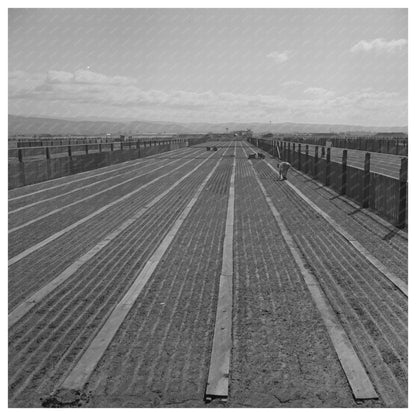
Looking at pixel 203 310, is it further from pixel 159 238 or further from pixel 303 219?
pixel 303 219

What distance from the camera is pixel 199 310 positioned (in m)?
5.64

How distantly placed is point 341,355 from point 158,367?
1.87m

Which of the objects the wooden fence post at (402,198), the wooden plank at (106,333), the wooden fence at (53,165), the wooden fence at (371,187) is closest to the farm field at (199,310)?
the wooden plank at (106,333)

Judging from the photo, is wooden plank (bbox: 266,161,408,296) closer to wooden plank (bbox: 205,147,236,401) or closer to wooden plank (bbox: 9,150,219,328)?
wooden plank (bbox: 205,147,236,401)

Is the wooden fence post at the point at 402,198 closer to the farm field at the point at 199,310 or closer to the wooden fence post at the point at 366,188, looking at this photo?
the farm field at the point at 199,310

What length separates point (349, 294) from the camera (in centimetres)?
614

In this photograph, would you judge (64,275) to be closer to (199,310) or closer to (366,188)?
(199,310)

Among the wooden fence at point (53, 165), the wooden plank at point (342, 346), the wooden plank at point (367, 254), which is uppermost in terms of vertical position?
the wooden fence at point (53, 165)

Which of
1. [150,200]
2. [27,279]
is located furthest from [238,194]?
[27,279]

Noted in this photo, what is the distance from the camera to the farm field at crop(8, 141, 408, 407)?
3918mm

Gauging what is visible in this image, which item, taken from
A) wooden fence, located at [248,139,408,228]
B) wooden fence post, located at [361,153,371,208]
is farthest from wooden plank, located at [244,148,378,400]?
wooden fence post, located at [361,153,371,208]

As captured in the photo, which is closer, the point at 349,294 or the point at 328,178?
the point at 349,294

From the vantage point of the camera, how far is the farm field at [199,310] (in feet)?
12.9

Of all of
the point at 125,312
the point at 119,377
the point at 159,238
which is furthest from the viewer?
the point at 159,238
